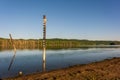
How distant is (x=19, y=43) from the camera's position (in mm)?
193750

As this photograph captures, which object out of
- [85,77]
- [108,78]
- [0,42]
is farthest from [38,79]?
[0,42]

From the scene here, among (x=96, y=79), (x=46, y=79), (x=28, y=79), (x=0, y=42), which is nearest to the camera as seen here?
(x=96, y=79)

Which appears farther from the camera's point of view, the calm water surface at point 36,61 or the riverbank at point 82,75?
the calm water surface at point 36,61

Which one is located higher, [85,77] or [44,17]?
[44,17]

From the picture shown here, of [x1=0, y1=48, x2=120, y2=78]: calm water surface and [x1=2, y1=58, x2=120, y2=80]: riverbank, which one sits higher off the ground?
[x1=2, y1=58, x2=120, y2=80]: riverbank

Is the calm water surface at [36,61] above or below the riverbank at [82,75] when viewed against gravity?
below

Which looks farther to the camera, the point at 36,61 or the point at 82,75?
the point at 36,61

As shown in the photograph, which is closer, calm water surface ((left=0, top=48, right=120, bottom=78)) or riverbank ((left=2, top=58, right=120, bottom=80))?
riverbank ((left=2, top=58, right=120, bottom=80))

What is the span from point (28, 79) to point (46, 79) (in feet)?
7.72

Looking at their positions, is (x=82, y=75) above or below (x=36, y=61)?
above

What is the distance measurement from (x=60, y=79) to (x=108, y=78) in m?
3.79

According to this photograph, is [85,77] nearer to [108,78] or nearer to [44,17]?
[108,78]

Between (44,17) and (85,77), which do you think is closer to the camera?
(85,77)

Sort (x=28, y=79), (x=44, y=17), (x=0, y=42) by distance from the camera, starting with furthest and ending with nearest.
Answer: (x=0, y=42)
(x=44, y=17)
(x=28, y=79)
